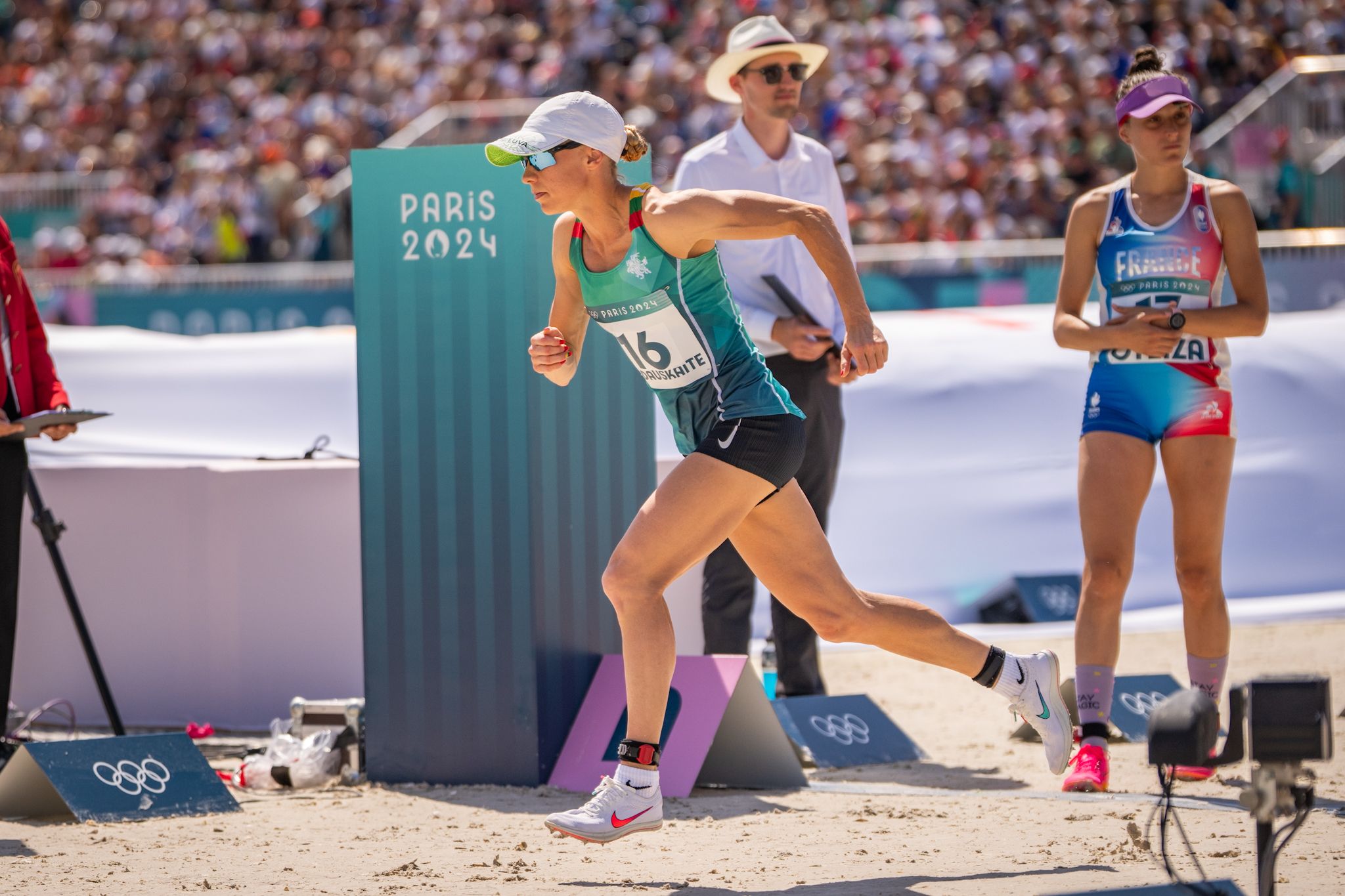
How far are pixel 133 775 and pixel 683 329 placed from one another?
2.24 meters

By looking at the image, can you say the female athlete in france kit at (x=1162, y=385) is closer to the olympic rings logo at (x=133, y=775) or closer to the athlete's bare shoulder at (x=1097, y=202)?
the athlete's bare shoulder at (x=1097, y=202)

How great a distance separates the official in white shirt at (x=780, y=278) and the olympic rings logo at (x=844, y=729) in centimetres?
34

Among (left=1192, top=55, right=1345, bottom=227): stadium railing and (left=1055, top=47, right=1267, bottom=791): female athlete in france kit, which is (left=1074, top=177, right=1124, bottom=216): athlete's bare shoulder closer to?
(left=1055, top=47, right=1267, bottom=791): female athlete in france kit

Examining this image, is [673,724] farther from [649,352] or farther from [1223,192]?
[1223,192]

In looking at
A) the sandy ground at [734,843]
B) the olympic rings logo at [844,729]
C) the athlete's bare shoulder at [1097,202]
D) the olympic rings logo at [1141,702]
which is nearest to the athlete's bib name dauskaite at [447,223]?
the sandy ground at [734,843]

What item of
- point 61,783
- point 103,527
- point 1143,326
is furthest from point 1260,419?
point 61,783

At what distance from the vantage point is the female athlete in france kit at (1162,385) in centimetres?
479

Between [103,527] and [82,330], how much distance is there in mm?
3989

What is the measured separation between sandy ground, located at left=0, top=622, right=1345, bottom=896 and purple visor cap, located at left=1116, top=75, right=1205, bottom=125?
1982 millimetres

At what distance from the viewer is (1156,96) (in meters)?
4.81

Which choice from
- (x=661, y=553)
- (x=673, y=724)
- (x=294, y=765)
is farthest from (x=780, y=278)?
(x=294, y=765)

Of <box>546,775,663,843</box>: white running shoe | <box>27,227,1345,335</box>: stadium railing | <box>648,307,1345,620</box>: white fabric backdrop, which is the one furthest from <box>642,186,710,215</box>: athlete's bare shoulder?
<box>27,227,1345,335</box>: stadium railing

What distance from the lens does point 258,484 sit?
6.45 metres

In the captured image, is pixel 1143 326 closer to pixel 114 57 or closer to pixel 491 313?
pixel 491 313
